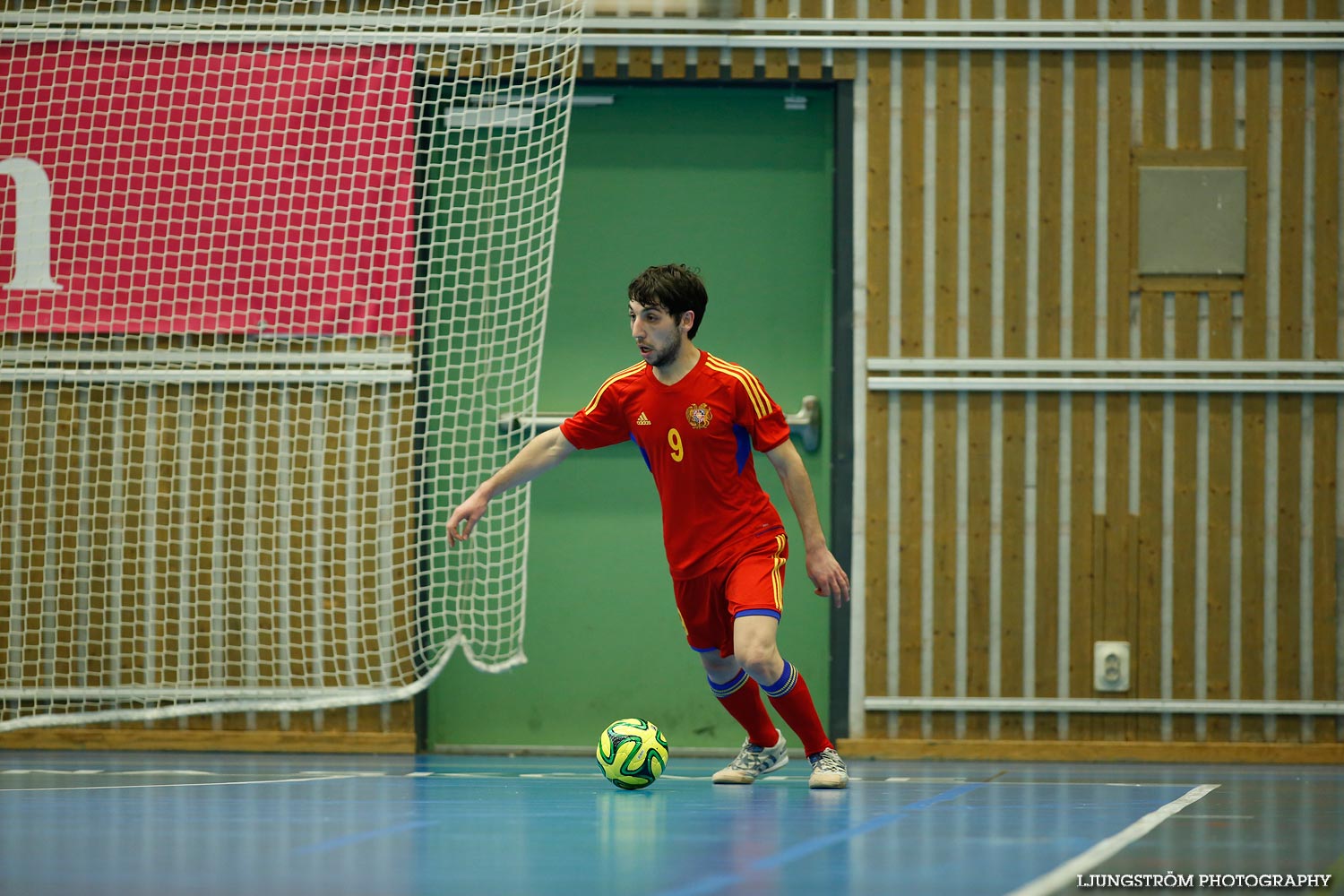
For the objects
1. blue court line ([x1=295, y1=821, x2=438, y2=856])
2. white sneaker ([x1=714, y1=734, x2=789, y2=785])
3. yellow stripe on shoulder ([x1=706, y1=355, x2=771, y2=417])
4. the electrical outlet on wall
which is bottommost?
white sneaker ([x1=714, y1=734, x2=789, y2=785])

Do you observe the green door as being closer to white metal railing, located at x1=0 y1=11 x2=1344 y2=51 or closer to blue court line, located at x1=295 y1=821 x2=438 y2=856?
white metal railing, located at x1=0 y1=11 x2=1344 y2=51

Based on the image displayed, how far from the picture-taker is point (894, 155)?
827cm

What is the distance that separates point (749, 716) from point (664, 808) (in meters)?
1.11

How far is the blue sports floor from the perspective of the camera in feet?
11.3

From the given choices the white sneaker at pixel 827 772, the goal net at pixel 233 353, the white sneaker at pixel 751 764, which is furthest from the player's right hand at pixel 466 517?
the goal net at pixel 233 353

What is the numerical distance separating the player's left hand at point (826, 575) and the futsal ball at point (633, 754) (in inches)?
33.4

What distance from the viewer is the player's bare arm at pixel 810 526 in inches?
221

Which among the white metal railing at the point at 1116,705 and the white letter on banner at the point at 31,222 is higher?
the white letter on banner at the point at 31,222

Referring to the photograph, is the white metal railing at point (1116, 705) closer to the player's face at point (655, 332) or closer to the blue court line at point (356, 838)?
the player's face at point (655, 332)

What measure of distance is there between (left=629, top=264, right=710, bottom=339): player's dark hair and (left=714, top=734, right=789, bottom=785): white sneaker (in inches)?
73.8


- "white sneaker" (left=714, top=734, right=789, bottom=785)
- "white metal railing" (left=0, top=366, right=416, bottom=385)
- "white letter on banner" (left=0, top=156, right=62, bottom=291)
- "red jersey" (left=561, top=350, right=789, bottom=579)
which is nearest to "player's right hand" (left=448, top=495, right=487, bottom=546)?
"red jersey" (left=561, top=350, right=789, bottom=579)

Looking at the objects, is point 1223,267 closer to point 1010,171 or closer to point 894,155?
point 1010,171

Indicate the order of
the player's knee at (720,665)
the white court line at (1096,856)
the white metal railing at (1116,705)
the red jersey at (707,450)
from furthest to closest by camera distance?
the white metal railing at (1116,705) → the player's knee at (720,665) → the red jersey at (707,450) → the white court line at (1096,856)

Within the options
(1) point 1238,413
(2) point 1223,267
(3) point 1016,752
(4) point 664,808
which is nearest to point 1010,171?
(2) point 1223,267
